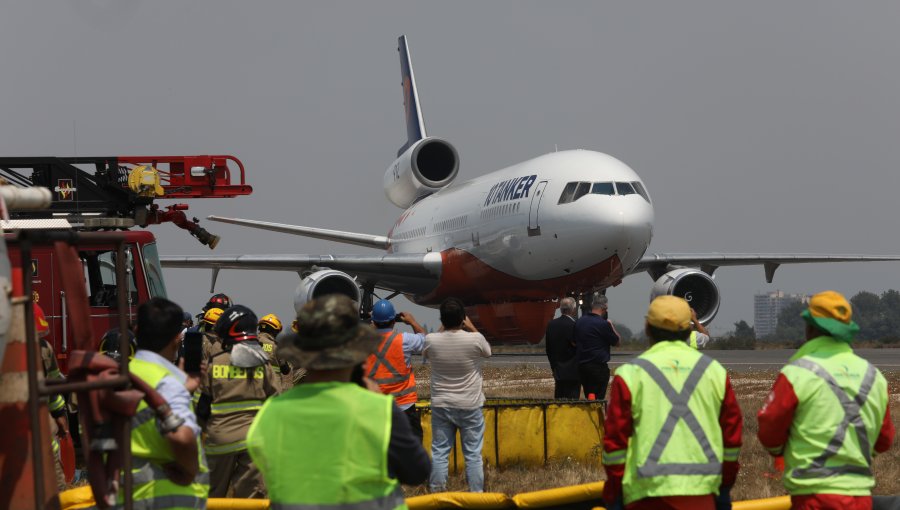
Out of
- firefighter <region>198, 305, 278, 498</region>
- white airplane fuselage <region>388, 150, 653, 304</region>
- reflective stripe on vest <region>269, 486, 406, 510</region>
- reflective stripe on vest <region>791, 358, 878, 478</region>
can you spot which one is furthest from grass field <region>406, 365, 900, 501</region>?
white airplane fuselage <region>388, 150, 653, 304</region>

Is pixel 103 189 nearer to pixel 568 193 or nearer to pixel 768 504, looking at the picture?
pixel 768 504

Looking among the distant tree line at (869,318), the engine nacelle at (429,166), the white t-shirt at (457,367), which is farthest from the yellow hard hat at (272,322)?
the distant tree line at (869,318)

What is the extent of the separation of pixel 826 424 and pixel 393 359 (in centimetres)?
424

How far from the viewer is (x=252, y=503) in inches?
251

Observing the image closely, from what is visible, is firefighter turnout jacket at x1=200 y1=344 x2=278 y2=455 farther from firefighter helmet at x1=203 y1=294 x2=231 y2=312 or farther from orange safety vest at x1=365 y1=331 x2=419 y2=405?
firefighter helmet at x1=203 y1=294 x2=231 y2=312

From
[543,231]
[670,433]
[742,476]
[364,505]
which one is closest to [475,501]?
[670,433]

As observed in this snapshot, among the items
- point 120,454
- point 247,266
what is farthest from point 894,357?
point 120,454

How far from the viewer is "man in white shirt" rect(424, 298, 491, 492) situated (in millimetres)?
8406

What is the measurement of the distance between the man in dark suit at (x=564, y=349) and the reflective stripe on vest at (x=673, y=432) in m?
7.27

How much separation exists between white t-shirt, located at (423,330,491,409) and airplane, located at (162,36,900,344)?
37.4 ft

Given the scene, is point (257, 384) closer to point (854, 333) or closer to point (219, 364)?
point (219, 364)

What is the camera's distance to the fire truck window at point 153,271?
11.6 m

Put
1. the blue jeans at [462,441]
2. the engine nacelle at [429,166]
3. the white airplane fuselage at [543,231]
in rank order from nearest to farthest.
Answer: the blue jeans at [462,441]
the white airplane fuselage at [543,231]
the engine nacelle at [429,166]

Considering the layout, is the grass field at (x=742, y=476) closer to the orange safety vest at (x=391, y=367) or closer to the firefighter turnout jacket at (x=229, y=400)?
the orange safety vest at (x=391, y=367)
